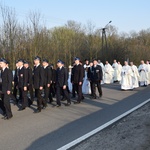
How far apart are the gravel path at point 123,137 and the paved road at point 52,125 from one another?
55 centimetres

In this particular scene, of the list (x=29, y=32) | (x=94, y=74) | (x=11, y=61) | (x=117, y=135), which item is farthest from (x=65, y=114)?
(x=29, y=32)

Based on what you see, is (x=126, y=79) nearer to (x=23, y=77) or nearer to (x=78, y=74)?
(x=78, y=74)

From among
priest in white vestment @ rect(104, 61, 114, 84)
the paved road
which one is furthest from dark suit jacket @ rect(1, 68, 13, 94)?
priest in white vestment @ rect(104, 61, 114, 84)

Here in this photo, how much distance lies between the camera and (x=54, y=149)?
6082 mm

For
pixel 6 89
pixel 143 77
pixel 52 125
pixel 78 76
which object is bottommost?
pixel 52 125

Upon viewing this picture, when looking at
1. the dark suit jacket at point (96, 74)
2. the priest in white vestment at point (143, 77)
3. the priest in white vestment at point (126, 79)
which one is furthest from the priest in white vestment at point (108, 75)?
the dark suit jacket at point (96, 74)

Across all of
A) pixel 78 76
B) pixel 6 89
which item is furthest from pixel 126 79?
pixel 6 89

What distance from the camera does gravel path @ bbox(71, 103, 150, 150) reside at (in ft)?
19.5

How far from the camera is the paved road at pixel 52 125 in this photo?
668cm

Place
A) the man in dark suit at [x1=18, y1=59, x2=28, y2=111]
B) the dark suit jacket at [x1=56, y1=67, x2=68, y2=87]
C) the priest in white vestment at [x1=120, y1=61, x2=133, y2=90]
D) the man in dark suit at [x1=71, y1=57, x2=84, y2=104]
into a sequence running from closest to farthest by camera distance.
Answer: the man in dark suit at [x1=18, y1=59, x2=28, y2=111]
the dark suit jacket at [x1=56, y1=67, x2=68, y2=87]
the man in dark suit at [x1=71, y1=57, x2=84, y2=104]
the priest in white vestment at [x1=120, y1=61, x2=133, y2=90]

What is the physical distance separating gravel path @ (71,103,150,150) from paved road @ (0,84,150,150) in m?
0.55

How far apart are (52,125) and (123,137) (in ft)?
8.21

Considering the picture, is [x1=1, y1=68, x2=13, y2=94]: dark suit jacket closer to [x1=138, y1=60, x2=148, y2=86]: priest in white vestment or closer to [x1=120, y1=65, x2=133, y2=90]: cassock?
[x1=120, y1=65, x2=133, y2=90]: cassock

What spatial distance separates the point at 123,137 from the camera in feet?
21.7
